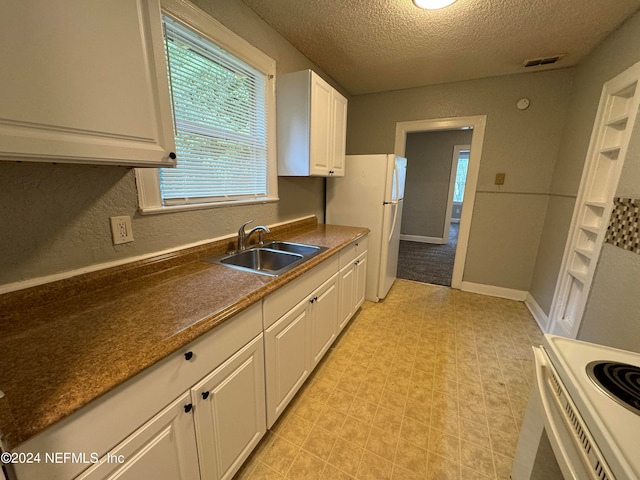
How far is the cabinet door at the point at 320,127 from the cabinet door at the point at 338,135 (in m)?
0.06

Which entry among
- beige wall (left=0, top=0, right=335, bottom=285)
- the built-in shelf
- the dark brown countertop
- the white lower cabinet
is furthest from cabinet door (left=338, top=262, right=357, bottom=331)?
the built-in shelf

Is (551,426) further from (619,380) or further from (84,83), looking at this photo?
(84,83)

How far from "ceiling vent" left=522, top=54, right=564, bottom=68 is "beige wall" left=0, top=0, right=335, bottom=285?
2677mm

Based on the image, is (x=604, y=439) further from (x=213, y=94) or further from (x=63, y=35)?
(x=213, y=94)

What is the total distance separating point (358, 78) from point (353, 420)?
3241 millimetres

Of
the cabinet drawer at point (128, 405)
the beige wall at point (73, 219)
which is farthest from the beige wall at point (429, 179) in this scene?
the cabinet drawer at point (128, 405)

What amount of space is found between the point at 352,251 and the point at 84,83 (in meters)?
1.89

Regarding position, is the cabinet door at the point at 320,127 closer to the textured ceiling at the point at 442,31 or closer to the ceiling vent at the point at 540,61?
the textured ceiling at the point at 442,31

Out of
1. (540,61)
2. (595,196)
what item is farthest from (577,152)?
(540,61)

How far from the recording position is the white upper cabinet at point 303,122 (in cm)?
198

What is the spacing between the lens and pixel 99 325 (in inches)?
34.0

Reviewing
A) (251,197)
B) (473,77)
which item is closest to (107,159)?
(251,197)

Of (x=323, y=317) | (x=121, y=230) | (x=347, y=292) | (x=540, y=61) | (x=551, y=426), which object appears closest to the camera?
(x=551, y=426)

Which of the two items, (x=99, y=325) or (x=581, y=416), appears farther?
(x=99, y=325)
